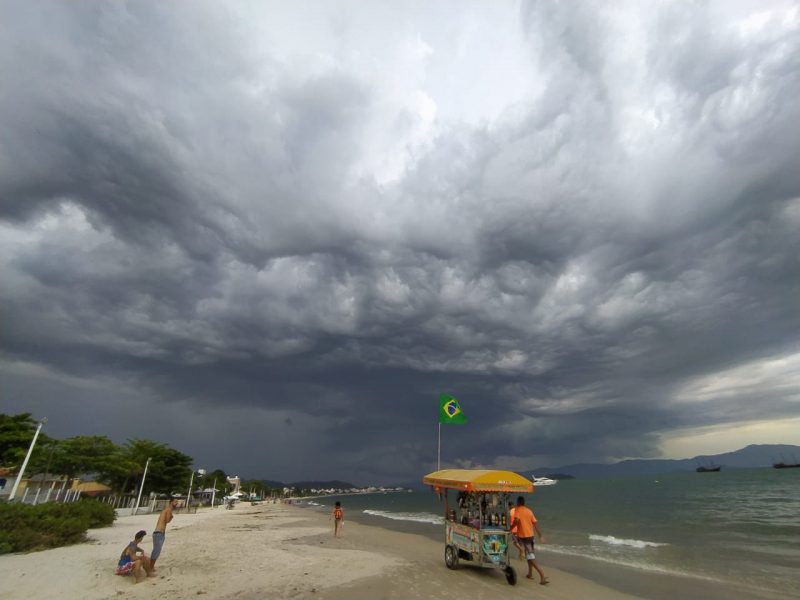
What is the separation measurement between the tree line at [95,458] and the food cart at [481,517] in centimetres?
3369

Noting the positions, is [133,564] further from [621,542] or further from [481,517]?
[621,542]

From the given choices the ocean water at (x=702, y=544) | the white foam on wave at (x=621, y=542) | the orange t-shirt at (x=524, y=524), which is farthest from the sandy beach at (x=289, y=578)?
the white foam on wave at (x=621, y=542)

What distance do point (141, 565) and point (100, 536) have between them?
13.0m

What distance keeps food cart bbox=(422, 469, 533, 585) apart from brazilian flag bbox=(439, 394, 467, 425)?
2.54 meters

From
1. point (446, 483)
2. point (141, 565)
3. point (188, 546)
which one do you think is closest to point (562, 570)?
point (446, 483)

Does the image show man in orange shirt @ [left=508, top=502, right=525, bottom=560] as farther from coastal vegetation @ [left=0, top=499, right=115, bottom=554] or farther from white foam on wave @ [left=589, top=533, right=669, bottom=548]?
coastal vegetation @ [left=0, top=499, right=115, bottom=554]

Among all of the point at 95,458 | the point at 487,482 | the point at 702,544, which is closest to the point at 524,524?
the point at 487,482

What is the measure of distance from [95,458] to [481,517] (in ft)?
151

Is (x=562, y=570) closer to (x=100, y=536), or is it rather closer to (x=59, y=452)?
(x=100, y=536)

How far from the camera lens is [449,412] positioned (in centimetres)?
1669

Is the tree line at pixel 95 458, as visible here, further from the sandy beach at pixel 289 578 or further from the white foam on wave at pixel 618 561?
the white foam on wave at pixel 618 561

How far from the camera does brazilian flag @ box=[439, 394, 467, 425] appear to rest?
16.3 metres

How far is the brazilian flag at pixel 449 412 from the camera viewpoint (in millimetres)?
16344

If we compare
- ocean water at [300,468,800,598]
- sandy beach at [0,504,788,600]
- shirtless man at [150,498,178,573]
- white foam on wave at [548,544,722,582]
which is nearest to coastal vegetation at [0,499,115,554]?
sandy beach at [0,504,788,600]
